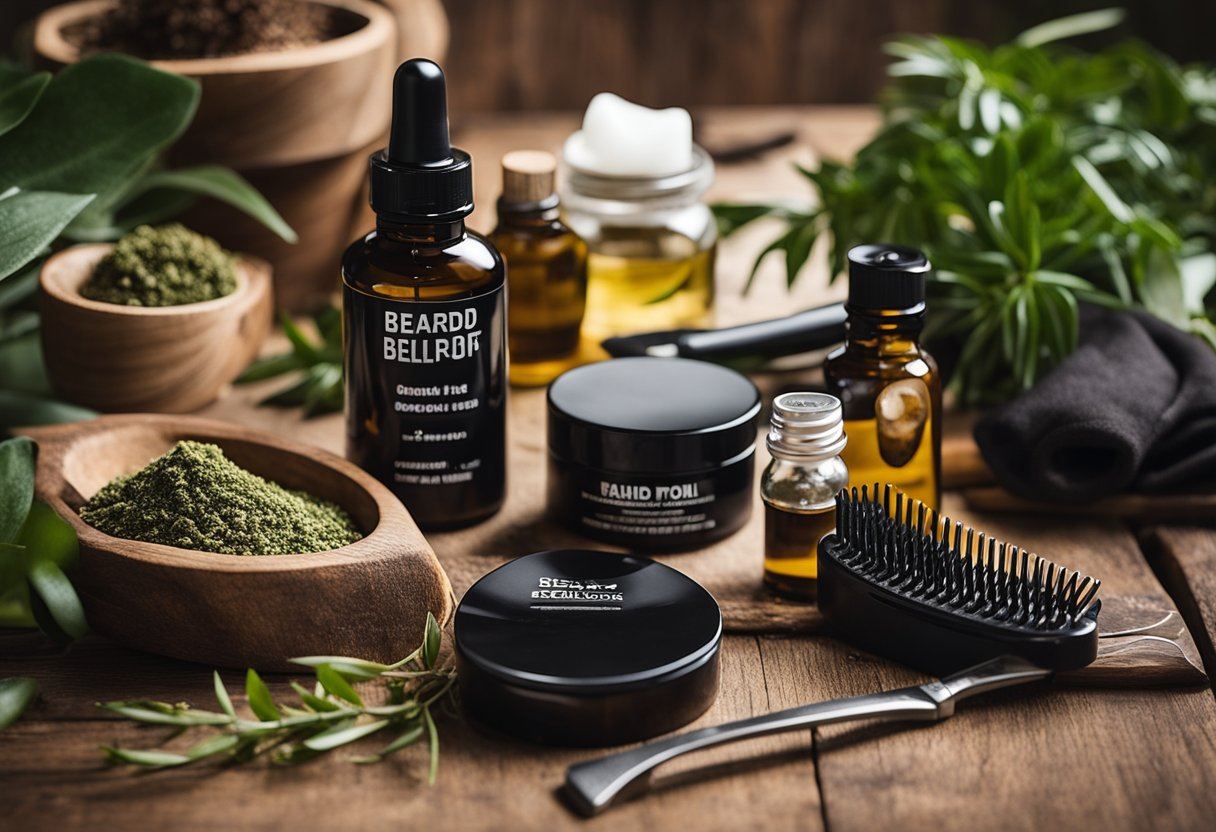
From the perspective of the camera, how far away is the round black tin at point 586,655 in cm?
64

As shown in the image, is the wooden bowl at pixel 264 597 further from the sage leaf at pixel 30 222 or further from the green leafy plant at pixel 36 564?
the sage leaf at pixel 30 222

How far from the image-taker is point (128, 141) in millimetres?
896

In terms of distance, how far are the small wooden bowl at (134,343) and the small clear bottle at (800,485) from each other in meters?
0.41

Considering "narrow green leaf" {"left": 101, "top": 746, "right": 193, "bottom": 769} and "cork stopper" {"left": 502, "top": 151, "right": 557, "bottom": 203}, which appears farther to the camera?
"cork stopper" {"left": 502, "top": 151, "right": 557, "bottom": 203}

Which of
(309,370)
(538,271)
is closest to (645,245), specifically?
(538,271)

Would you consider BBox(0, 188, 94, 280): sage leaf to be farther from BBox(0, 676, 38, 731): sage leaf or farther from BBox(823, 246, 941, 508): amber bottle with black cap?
BBox(823, 246, 941, 508): amber bottle with black cap

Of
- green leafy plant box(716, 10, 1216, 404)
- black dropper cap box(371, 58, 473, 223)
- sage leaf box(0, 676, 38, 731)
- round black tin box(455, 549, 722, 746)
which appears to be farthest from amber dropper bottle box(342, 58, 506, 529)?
green leafy plant box(716, 10, 1216, 404)

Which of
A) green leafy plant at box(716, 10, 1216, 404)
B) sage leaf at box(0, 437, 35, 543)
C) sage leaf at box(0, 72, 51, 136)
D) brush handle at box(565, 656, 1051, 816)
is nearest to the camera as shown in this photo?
brush handle at box(565, 656, 1051, 816)

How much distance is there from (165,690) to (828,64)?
1421 millimetres

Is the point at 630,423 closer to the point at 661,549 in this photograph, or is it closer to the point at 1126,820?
the point at 661,549

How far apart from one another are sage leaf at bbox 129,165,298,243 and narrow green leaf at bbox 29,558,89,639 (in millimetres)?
360

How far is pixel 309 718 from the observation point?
64cm

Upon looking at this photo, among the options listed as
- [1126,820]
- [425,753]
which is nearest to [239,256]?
[425,753]

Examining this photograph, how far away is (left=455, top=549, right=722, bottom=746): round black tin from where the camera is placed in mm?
640
